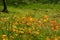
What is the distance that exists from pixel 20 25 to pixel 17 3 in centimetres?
2935

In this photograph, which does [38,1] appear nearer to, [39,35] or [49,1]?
[49,1]

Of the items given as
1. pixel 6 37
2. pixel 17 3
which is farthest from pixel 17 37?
pixel 17 3

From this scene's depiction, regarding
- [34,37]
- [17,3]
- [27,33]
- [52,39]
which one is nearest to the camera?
[52,39]

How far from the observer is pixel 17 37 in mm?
7617

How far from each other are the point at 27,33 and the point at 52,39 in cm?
140

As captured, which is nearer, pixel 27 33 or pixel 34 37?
pixel 34 37

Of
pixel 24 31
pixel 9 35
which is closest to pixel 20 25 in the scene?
pixel 24 31

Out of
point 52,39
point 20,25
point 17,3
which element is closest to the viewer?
point 52,39

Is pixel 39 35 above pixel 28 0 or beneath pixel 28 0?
above

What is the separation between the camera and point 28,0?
132ft

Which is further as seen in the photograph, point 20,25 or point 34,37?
point 20,25

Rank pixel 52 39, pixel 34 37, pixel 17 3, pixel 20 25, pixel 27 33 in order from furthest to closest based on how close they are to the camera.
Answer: pixel 17 3, pixel 20 25, pixel 27 33, pixel 34 37, pixel 52 39

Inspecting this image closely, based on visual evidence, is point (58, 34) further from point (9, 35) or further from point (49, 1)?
point (49, 1)

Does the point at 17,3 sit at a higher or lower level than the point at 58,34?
lower
